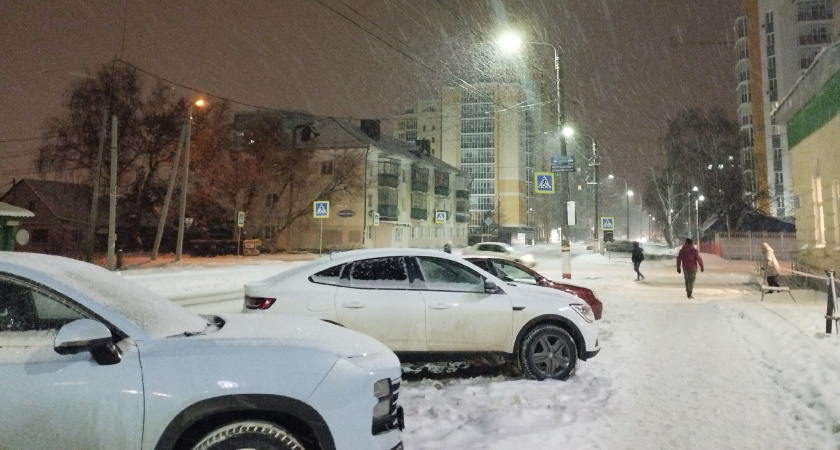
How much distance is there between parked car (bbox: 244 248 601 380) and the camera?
6.38 m

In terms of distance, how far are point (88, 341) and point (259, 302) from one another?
354 cm

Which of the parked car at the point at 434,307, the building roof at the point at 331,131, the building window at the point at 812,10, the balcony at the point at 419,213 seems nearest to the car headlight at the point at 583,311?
the parked car at the point at 434,307

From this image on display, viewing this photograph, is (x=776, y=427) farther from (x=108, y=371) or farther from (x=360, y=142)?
(x=360, y=142)

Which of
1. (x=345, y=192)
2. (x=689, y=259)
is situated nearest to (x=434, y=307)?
(x=689, y=259)

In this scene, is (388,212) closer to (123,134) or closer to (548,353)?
(123,134)

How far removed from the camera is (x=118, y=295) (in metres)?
3.46

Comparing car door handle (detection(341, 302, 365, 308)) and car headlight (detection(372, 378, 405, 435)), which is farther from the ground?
car door handle (detection(341, 302, 365, 308))

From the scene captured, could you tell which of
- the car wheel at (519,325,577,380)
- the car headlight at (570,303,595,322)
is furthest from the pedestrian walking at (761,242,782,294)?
the car wheel at (519,325,577,380)

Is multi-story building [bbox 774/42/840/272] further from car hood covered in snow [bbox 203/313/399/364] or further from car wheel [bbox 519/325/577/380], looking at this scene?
car hood covered in snow [bbox 203/313/399/364]

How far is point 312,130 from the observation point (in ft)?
172

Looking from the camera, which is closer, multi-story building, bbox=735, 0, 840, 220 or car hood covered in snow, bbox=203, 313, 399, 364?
car hood covered in snow, bbox=203, 313, 399, 364

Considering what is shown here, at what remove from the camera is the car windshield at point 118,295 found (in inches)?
125

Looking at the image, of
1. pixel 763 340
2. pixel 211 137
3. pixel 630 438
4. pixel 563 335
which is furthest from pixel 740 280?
pixel 211 137

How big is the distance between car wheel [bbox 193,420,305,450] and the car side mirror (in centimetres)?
63
